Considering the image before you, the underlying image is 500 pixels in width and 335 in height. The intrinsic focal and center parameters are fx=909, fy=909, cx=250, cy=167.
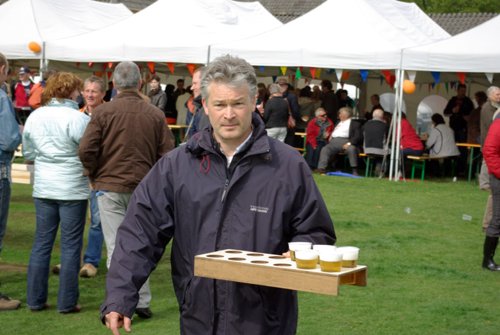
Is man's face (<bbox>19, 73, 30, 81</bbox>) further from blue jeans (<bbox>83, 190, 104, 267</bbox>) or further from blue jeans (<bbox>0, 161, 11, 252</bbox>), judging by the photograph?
blue jeans (<bbox>0, 161, 11, 252</bbox>)

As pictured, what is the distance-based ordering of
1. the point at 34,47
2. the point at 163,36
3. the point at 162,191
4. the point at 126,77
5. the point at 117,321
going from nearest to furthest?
the point at 117,321
the point at 162,191
the point at 126,77
the point at 163,36
the point at 34,47

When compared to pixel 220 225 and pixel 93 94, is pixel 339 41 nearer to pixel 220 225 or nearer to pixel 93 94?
pixel 93 94

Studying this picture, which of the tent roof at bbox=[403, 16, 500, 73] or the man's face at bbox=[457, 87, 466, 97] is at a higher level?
the tent roof at bbox=[403, 16, 500, 73]

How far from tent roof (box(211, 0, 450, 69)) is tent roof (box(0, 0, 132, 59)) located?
16.9 ft

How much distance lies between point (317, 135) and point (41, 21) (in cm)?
796

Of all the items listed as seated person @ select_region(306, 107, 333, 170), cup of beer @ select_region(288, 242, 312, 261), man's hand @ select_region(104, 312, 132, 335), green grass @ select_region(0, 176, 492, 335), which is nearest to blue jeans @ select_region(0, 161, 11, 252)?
green grass @ select_region(0, 176, 492, 335)

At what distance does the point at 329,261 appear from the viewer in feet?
10.0

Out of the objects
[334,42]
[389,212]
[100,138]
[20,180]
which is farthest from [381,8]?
[100,138]

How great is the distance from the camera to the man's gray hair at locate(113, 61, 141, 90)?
21.3 feet

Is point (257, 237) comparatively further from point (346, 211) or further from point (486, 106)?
point (486, 106)

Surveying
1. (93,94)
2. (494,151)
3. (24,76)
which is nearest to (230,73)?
(93,94)

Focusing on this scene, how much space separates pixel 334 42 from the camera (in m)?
17.9

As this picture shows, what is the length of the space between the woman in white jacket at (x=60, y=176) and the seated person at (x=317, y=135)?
12512 mm

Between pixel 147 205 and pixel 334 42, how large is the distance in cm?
1480
